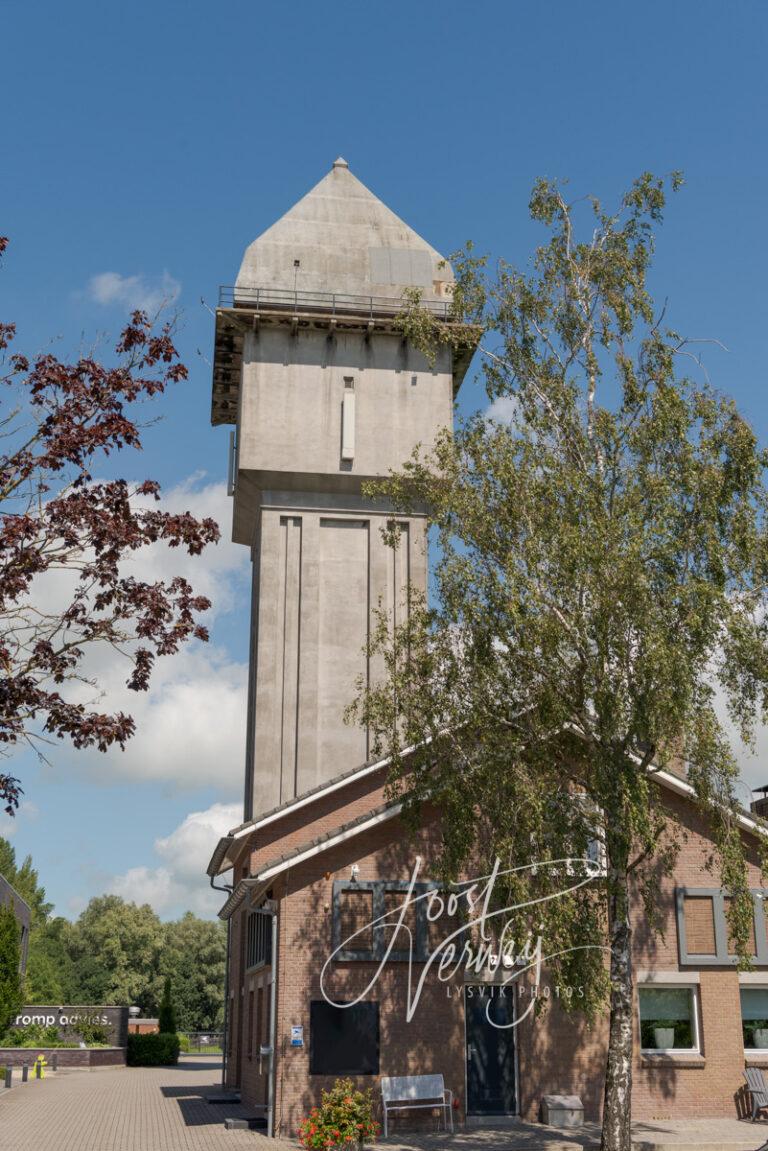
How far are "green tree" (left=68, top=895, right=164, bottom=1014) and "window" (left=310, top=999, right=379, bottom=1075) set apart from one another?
66926 millimetres

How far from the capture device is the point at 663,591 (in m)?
19.2

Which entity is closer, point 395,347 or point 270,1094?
point 270,1094

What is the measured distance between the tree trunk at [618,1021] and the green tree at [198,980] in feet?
223

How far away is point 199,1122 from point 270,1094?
308cm

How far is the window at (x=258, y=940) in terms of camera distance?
26.5 m

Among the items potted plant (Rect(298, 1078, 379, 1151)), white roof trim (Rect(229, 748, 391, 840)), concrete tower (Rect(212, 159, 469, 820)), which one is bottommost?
potted plant (Rect(298, 1078, 379, 1151))

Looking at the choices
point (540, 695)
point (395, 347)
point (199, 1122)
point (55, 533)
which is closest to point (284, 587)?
point (395, 347)

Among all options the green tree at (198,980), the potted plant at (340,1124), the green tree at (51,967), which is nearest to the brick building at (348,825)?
the potted plant at (340,1124)

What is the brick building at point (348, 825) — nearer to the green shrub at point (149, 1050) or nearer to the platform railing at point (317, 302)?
the platform railing at point (317, 302)

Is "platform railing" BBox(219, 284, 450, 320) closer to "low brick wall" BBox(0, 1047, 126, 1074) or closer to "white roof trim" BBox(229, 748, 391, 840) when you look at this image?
"white roof trim" BBox(229, 748, 391, 840)

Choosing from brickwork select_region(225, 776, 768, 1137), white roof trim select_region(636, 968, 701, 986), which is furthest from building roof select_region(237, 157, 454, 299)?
white roof trim select_region(636, 968, 701, 986)

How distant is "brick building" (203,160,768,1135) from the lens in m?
23.2

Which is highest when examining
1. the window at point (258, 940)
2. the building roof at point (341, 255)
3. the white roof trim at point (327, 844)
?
the building roof at point (341, 255)

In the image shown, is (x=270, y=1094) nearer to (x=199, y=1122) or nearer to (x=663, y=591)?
(x=199, y=1122)
